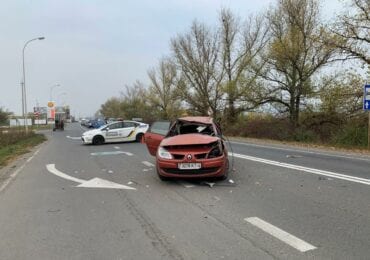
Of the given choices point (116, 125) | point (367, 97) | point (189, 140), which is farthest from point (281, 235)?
point (116, 125)

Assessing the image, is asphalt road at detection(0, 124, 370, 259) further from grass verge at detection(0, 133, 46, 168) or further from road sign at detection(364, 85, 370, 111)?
road sign at detection(364, 85, 370, 111)

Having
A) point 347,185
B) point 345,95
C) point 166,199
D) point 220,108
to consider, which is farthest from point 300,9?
point 166,199

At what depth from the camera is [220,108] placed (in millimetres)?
43156

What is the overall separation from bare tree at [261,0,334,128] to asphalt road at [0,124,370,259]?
20060 millimetres

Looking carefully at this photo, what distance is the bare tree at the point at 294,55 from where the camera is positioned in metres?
29.6

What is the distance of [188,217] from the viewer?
6.26 meters

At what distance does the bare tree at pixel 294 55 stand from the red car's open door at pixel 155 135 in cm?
1896

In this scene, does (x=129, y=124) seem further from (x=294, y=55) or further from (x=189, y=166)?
(x=189, y=166)

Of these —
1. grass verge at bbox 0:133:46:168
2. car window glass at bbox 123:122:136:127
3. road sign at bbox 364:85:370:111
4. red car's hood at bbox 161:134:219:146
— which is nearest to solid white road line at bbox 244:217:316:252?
red car's hood at bbox 161:134:219:146

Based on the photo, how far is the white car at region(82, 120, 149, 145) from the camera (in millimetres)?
25281

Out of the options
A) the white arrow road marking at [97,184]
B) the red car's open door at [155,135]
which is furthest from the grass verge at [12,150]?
the red car's open door at [155,135]

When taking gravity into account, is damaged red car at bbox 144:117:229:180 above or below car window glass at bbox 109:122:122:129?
below

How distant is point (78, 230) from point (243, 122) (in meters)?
32.2

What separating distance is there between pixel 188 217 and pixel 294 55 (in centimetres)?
2562
